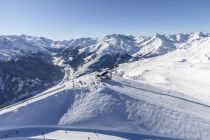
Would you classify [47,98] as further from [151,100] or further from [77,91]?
[151,100]

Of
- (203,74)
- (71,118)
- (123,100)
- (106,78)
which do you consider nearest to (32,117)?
(71,118)

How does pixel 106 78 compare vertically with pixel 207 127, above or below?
above

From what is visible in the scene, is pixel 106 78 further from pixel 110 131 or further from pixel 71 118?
pixel 110 131

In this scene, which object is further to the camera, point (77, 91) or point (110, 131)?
point (77, 91)

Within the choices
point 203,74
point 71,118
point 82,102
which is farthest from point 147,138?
point 203,74

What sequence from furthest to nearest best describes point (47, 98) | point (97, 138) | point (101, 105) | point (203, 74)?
point (203, 74) < point (47, 98) < point (101, 105) < point (97, 138)

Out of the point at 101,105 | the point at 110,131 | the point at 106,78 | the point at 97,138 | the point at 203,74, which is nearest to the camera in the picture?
the point at 97,138
